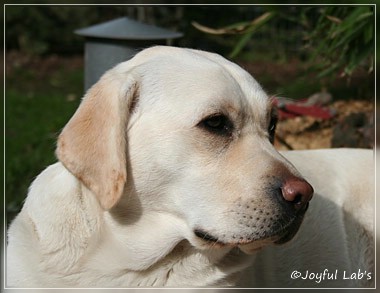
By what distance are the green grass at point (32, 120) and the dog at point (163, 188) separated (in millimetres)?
1126

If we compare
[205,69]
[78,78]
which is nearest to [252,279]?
[205,69]

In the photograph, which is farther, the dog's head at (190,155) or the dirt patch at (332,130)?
the dirt patch at (332,130)

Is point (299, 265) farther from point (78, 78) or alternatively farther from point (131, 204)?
point (78, 78)

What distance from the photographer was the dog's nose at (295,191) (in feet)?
9.23

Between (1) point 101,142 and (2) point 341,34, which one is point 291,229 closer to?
(1) point 101,142

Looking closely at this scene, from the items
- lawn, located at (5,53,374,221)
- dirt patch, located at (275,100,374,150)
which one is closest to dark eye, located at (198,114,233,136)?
lawn, located at (5,53,374,221)

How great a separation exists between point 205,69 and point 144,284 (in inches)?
38.1

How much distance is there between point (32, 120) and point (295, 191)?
5.99 meters

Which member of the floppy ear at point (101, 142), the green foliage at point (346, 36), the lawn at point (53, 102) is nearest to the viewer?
the floppy ear at point (101, 142)

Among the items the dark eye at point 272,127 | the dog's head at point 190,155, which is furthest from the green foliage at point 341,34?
the dog's head at point 190,155

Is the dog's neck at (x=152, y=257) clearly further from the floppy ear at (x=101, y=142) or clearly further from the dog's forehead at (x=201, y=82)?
the dog's forehead at (x=201, y=82)

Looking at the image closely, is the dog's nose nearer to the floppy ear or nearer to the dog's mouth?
the dog's mouth

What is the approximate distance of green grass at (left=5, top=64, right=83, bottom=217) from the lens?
591cm

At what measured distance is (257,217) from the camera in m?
2.83
